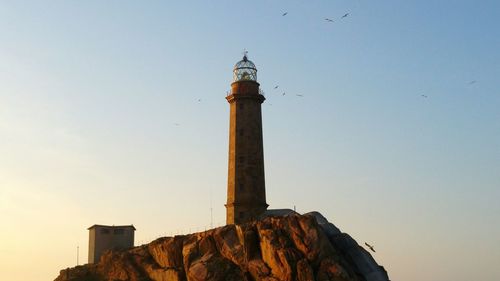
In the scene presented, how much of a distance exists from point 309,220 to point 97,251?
30659 mm

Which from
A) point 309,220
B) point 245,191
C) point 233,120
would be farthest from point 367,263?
point 233,120

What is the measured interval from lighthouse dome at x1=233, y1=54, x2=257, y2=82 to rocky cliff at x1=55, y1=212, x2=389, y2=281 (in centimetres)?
2220

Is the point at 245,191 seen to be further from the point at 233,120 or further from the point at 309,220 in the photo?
the point at 309,220

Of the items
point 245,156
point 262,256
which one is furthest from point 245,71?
point 262,256

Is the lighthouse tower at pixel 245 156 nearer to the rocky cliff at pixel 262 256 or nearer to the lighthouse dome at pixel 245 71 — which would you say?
the lighthouse dome at pixel 245 71

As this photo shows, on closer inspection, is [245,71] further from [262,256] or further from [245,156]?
[262,256]

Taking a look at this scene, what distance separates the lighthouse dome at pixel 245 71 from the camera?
84875 mm

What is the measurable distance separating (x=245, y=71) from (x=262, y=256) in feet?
101

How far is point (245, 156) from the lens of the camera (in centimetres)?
7956

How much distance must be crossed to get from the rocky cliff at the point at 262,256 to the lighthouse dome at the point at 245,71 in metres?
22.2

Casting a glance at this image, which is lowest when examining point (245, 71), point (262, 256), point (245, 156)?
point (262, 256)

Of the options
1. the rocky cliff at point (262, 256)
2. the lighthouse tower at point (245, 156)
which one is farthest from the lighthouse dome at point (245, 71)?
the rocky cliff at point (262, 256)

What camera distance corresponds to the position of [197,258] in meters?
66.5

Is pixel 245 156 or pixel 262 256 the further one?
pixel 245 156
